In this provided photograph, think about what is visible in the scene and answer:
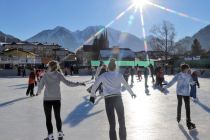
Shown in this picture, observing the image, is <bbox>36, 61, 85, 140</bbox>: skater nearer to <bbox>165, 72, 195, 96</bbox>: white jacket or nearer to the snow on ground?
the snow on ground

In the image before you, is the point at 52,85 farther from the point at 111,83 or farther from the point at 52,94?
the point at 111,83

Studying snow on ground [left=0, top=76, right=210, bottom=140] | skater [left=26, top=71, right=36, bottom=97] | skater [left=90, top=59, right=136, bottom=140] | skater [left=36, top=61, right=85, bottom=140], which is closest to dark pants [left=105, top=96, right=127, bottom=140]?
skater [left=90, top=59, right=136, bottom=140]

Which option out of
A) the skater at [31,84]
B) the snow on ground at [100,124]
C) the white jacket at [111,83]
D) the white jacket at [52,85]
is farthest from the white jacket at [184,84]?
the skater at [31,84]

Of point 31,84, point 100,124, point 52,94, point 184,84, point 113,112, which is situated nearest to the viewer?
point 113,112

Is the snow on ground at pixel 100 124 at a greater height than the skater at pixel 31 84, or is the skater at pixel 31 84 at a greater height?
the skater at pixel 31 84

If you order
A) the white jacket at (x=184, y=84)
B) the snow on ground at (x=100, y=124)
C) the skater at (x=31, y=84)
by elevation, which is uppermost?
the white jacket at (x=184, y=84)

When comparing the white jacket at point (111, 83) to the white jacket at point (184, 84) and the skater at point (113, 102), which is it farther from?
the white jacket at point (184, 84)

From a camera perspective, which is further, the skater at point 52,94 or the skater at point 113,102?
the skater at point 52,94

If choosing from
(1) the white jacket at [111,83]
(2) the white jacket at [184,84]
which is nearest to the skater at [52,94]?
(1) the white jacket at [111,83]

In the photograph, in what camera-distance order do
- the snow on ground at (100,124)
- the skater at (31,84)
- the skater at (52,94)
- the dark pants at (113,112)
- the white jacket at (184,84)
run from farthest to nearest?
1. the skater at (31,84)
2. the white jacket at (184,84)
3. the snow on ground at (100,124)
4. the skater at (52,94)
5. the dark pants at (113,112)

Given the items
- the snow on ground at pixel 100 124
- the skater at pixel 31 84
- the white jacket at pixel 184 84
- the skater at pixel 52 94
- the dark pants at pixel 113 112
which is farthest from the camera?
the skater at pixel 31 84

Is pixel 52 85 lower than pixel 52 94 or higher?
higher

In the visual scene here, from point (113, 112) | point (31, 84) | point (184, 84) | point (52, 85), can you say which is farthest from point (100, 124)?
point (31, 84)

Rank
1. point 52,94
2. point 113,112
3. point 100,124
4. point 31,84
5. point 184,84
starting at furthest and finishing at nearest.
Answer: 1. point 31,84
2. point 100,124
3. point 184,84
4. point 52,94
5. point 113,112
